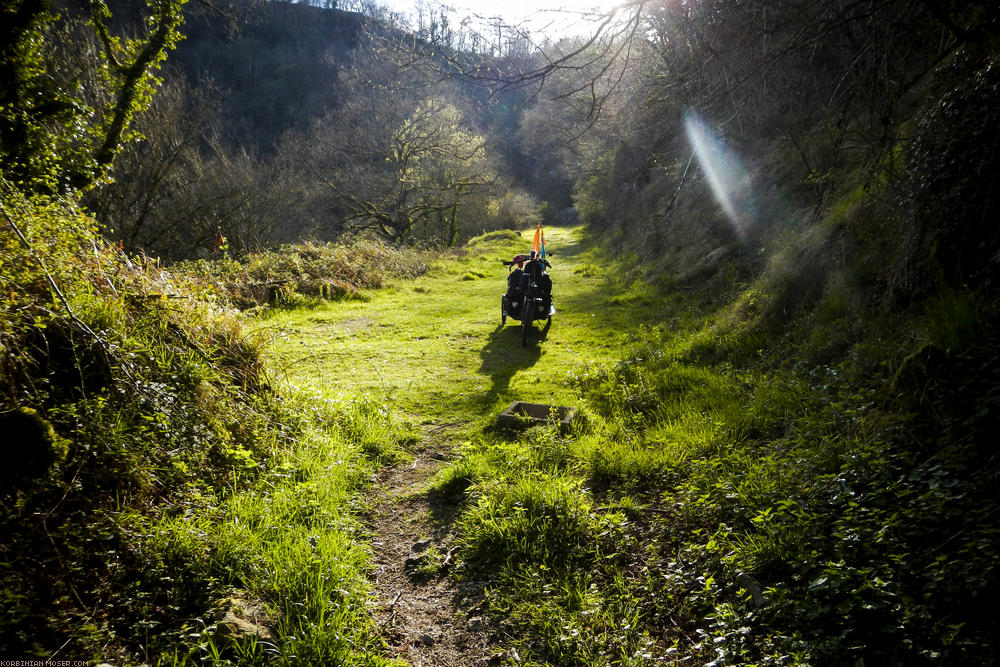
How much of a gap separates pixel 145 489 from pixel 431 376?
14.2 ft

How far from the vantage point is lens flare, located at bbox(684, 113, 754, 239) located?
10070 mm

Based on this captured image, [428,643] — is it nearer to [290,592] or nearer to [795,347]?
[290,592]

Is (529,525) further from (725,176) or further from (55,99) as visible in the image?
(725,176)

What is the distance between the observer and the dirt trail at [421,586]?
2.68 metres

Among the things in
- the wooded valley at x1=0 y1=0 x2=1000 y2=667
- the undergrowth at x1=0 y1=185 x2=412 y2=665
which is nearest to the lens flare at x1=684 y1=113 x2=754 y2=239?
the wooded valley at x1=0 y1=0 x2=1000 y2=667

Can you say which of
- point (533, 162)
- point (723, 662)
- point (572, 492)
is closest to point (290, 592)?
point (572, 492)

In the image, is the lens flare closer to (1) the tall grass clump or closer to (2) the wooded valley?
(2) the wooded valley

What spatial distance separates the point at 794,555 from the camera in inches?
104

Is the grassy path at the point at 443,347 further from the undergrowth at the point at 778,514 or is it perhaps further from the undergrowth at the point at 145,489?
the undergrowth at the point at 145,489

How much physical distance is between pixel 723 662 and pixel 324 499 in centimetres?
282

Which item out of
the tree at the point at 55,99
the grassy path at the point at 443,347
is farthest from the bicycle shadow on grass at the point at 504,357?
the tree at the point at 55,99

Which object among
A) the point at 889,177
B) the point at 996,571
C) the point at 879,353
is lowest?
the point at 996,571

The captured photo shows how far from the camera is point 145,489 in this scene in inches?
119

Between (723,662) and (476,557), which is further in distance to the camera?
(476,557)
